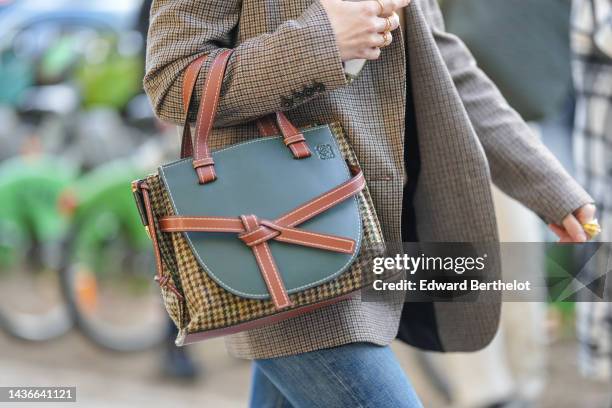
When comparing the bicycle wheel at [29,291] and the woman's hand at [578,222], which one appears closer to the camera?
the woman's hand at [578,222]

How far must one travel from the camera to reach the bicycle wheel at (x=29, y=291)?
186 inches

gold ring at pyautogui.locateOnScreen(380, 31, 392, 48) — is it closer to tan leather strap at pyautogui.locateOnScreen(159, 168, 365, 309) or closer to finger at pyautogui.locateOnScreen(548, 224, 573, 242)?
tan leather strap at pyautogui.locateOnScreen(159, 168, 365, 309)

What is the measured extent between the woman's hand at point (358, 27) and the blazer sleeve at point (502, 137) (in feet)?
1.42

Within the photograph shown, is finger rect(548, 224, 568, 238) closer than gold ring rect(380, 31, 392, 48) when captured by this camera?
No

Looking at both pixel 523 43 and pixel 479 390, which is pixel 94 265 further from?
pixel 523 43

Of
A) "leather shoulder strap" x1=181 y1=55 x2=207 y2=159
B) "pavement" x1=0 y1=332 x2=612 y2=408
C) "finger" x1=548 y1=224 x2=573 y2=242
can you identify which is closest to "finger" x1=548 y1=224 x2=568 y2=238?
"finger" x1=548 y1=224 x2=573 y2=242

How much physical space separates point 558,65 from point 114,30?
2564 mm

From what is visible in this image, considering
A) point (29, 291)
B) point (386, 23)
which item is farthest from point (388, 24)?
point (29, 291)

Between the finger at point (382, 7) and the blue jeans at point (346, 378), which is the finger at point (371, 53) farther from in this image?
the blue jeans at point (346, 378)

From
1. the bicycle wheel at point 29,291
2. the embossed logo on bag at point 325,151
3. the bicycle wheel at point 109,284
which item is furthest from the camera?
the bicycle wheel at point 29,291

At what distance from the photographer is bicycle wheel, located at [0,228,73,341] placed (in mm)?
4727

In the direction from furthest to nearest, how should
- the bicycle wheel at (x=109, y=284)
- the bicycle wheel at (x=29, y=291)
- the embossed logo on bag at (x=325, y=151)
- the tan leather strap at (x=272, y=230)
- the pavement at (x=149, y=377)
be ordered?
1. the bicycle wheel at (x=29, y=291)
2. the bicycle wheel at (x=109, y=284)
3. the pavement at (x=149, y=377)
4. the embossed logo on bag at (x=325, y=151)
5. the tan leather strap at (x=272, y=230)

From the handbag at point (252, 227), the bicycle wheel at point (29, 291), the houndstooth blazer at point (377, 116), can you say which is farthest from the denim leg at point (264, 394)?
the bicycle wheel at point (29, 291)

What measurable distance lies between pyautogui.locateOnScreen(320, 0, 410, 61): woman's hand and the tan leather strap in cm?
25
